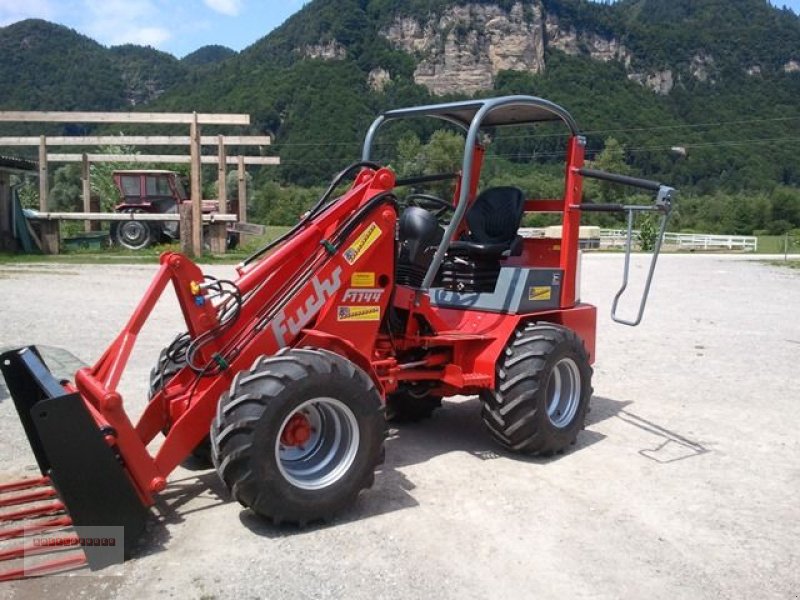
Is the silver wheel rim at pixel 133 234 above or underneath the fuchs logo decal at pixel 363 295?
underneath

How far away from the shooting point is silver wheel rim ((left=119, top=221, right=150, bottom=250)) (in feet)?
76.0

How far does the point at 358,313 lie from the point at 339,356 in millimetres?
567

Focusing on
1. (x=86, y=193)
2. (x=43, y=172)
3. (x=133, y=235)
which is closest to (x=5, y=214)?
(x=43, y=172)

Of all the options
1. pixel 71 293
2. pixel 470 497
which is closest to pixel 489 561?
pixel 470 497

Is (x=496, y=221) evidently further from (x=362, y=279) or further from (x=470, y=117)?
(x=362, y=279)

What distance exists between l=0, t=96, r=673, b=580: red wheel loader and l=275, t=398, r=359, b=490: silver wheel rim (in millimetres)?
11

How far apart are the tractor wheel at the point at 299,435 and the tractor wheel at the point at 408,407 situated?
1.85m

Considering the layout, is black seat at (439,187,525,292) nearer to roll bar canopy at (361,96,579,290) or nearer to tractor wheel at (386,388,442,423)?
roll bar canopy at (361,96,579,290)

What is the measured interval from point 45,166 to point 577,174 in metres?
21.6

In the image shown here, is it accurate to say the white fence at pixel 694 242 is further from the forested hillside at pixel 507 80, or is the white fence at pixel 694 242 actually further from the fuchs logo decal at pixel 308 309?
the fuchs logo decal at pixel 308 309

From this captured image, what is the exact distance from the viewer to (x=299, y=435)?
448 cm

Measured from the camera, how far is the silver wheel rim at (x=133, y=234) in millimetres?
23172

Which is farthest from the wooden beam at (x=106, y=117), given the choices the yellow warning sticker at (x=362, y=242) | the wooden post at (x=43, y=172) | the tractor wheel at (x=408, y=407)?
the yellow warning sticker at (x=362, y=242)

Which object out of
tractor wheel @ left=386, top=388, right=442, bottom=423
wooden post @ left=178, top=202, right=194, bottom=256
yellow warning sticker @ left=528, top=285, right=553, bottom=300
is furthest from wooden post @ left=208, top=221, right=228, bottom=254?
yellow warning sticker @ left=528, top=285, right=553, bottom=300
